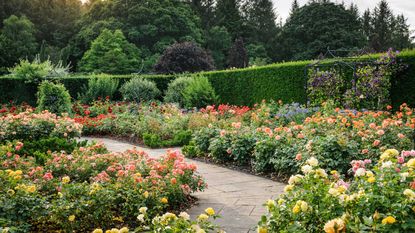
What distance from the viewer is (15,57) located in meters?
29.6

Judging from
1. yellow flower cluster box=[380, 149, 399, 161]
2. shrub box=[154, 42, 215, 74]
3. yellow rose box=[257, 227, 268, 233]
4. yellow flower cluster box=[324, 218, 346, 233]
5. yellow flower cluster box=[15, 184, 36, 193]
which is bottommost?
yellow flower cluster box=[15, 184, 36, 193]

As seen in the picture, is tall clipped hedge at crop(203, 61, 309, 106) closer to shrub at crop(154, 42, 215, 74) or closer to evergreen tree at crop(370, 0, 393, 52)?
shrub at crop(154, 42, 215, 74)

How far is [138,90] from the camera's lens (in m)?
15.8

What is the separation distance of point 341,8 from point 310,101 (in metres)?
24.9

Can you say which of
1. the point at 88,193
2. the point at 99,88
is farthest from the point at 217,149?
the point at 99,88

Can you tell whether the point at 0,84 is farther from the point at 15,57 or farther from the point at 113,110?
the point at 15,57

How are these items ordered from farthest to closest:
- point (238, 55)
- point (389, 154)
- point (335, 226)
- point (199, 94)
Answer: point (238, 55) → point (199, 94) → point (389, 154) → point (335, 226)

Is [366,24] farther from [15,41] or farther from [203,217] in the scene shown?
[203,217]

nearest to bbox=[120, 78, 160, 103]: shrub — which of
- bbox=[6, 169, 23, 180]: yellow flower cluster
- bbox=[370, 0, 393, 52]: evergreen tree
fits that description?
bbox=[6, 169, 23, 180]: yellow flower cluster

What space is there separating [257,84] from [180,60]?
9698 millimetres

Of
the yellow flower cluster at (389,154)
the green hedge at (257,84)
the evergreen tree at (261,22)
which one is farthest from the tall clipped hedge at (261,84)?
the evergreen tree at (261,22)

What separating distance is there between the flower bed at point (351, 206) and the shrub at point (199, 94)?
38.1 ft

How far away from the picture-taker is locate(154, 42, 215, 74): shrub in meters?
22.3

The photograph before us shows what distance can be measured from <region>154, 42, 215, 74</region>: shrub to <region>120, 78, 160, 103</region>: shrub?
6048 millimetres
